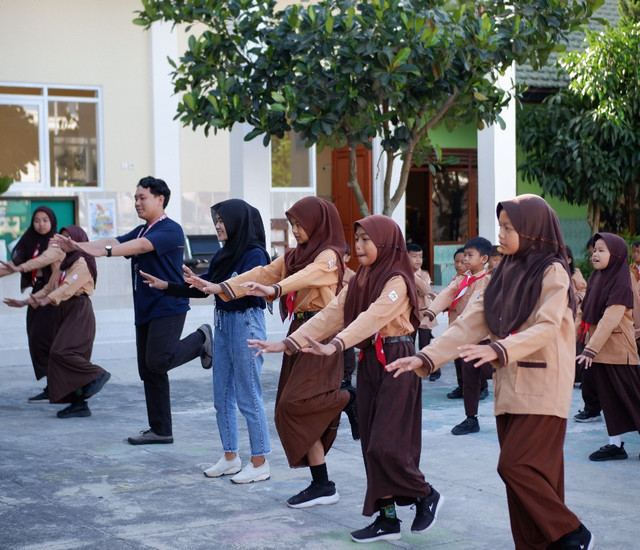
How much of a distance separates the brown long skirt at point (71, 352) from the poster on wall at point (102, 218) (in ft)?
26.9

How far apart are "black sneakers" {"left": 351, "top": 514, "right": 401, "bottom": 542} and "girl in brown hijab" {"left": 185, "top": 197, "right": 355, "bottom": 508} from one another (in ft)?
2.40

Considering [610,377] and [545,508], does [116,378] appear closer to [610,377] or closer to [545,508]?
[610,377]

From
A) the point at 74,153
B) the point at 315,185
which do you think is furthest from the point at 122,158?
the point at 315,185

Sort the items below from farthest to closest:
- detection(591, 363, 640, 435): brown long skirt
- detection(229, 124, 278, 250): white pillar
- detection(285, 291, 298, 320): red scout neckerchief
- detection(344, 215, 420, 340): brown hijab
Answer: detection(229, 124, 278, 250): white pillar → detection(591, 363, 640, 435): brown long skirt → detection(285, 291, 298, 320): red scout neckerchief → detection(344, 215, 420, 340): brown hijab

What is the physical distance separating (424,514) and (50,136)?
1352cm

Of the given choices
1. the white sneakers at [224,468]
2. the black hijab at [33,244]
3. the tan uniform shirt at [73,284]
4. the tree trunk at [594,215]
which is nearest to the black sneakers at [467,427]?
the white sneakers at [224,468]

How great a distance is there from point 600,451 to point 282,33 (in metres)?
5.97

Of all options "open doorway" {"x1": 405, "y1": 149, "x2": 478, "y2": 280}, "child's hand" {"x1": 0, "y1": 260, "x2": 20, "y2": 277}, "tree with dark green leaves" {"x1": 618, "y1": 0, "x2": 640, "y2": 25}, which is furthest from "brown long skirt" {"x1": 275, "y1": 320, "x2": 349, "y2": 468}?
"open doorway" {"x1": 405, "y1": 149, "x2": 478, "y2": 280}

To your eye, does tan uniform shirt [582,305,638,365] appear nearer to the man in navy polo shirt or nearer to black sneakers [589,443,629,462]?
black sneakers [589,443,629,462]

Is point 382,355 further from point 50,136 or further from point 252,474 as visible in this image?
point 50,136

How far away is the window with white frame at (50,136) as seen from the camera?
1727cm

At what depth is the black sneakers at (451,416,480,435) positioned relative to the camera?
8.47 meters

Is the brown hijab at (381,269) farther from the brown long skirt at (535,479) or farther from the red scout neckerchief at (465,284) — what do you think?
the red scout neckerchief at (465,284)

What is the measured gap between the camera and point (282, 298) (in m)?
6.86
